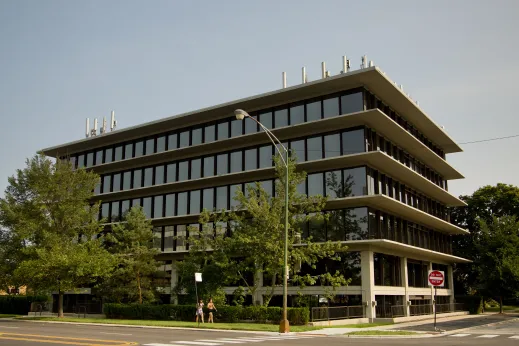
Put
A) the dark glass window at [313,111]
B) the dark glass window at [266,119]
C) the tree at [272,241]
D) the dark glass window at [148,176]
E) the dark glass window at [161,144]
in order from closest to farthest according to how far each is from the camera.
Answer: the tree at [272,241]
the dark glass window at [313,111]
the dark glass window at [266,119]
the dark glass window at [161,144]
the dark glass window at [148,176]

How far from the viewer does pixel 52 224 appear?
45812mm

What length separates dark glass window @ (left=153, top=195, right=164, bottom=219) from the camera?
52625 millimetres

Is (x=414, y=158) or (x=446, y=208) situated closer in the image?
(x=414, y=158)

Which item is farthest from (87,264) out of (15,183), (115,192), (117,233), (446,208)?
(446,208)

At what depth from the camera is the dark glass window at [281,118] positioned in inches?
1751

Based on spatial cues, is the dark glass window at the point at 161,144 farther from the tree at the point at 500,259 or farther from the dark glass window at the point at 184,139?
the tree at the point at 500,259

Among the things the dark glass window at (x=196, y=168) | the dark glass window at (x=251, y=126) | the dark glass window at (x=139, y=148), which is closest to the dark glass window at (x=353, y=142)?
the dark glass window at (x=251, y=126)

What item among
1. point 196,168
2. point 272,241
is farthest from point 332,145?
point 196,168

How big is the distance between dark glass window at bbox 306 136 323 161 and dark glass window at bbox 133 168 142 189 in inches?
783

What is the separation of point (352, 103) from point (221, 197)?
14.8 meters

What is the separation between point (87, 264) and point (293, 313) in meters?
18.2

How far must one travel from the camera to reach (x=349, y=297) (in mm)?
41062

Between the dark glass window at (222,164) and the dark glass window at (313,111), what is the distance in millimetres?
9081

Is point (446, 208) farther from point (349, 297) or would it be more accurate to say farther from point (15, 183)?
point (15, 183)
